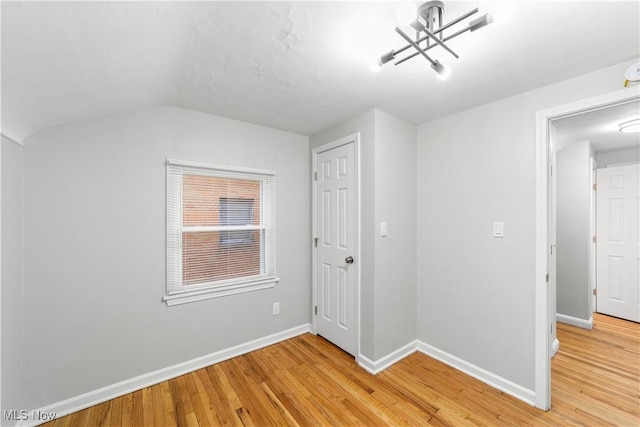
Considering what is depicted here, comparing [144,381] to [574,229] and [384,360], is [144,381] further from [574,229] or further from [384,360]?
[574,229]

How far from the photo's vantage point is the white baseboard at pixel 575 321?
10.1 ft

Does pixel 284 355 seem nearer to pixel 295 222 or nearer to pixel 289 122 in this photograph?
pixel 295 222

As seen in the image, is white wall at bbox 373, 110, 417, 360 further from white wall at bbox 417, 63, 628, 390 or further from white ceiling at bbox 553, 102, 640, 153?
white ceiling at bbox 553, 102, 640, 153

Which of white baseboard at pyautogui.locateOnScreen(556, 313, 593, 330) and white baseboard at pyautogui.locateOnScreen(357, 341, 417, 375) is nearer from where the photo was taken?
white baseboard at pyautogui.locateOnScreen(357, 341, 417, 375)

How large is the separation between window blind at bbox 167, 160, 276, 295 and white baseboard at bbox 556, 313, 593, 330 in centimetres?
367

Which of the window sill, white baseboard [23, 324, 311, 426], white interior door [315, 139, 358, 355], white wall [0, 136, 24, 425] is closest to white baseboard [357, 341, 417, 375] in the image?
white interior door [315, 139, 358, 355]

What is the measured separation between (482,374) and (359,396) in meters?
1.09

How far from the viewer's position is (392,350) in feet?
7.98

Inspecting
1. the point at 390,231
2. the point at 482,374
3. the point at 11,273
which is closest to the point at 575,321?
the point at 482,374

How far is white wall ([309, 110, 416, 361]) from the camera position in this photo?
91.0 inches

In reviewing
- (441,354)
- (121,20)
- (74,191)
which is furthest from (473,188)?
(74,191)

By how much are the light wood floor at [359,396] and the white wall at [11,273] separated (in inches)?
15.9

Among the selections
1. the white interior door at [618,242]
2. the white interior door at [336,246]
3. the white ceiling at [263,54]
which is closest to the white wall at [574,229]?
the white interior door at [618,242]

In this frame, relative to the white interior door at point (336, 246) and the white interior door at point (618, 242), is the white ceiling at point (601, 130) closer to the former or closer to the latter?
the white interior door at point (618, 242)
